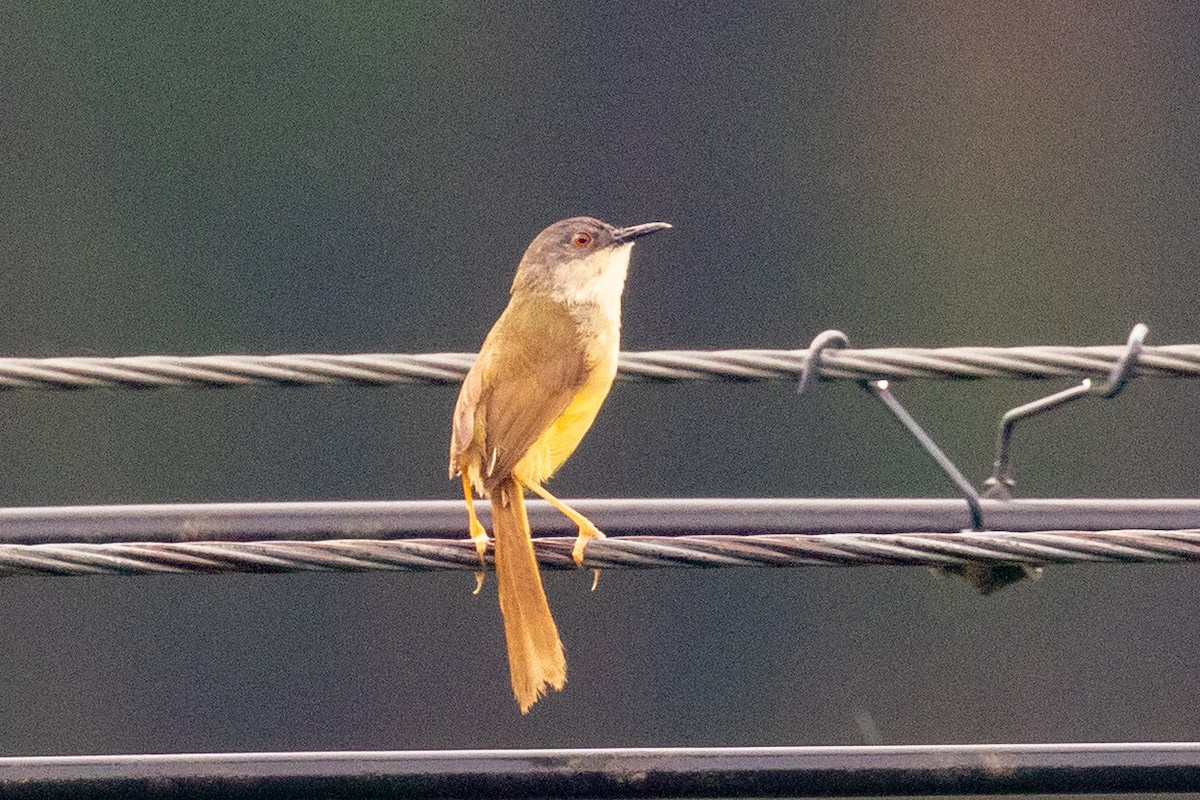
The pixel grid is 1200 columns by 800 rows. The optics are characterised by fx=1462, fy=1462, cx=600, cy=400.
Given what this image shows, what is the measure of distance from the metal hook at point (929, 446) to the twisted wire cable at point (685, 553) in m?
0.24

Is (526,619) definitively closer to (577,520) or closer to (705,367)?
(577,520)

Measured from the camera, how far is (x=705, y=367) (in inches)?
121

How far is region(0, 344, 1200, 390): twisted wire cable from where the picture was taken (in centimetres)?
300

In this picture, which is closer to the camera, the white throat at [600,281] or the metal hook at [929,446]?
the metal hook at [929,446]

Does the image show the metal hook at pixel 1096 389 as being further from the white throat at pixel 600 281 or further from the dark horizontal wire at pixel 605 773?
the white throat at pixel 600 281

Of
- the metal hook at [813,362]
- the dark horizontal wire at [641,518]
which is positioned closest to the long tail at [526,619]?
the dark horizontal wire at [641,518]

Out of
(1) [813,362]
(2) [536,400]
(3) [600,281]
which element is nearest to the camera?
(1) [813,362]

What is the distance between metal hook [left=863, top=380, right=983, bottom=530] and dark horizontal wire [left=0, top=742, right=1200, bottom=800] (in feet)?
1.86

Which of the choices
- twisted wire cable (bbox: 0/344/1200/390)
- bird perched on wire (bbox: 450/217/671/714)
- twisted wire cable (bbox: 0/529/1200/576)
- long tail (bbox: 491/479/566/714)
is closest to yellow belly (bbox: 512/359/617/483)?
bird perched on wire (bbox: 450/217/671/714)

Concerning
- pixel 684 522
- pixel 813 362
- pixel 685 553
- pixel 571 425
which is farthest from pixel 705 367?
pixel 571 425

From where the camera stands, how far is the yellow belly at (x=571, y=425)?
13.5ft

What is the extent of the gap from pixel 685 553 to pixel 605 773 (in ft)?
1.53

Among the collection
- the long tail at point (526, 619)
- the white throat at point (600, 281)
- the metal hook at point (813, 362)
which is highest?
the white throat at point (600, 281)

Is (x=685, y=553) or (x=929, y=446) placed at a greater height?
(x=929, y=446)
